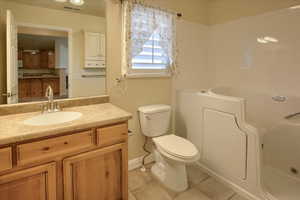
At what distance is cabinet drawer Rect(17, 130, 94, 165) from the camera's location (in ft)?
3.49

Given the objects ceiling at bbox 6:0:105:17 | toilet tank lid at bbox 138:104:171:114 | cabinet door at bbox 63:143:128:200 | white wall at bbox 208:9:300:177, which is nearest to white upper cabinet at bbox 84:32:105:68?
ceiling at bbox 6:0:105:17

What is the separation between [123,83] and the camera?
2.07 m

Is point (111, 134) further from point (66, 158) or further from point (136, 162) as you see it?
point (136, 162)

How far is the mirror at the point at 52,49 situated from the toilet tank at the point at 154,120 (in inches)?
21.2

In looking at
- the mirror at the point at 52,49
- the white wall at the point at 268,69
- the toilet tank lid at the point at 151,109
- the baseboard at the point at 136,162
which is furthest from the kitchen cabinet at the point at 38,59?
the white wall at the point at 268,69

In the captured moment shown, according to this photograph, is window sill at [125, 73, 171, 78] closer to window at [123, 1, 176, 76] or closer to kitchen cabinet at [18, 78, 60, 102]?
window at [123, 1, 176, 76]

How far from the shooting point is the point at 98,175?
138 cm

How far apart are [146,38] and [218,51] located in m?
1.33

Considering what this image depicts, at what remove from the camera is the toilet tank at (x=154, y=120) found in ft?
6.75

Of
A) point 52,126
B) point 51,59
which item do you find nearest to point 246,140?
point 52,126

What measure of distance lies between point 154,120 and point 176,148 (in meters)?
0.44

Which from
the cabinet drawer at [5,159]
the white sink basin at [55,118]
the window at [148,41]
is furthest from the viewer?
the window at [148,41]

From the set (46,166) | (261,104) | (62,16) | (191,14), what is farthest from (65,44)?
(261,104)

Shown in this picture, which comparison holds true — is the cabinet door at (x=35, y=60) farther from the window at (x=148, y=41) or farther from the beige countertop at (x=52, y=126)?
the window at (x=148, y=41)
